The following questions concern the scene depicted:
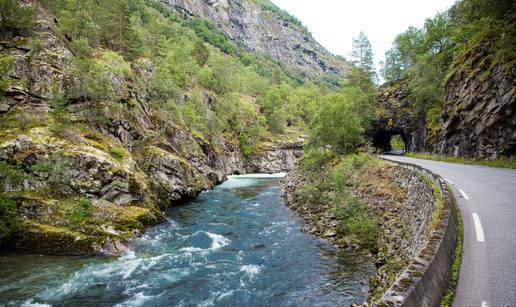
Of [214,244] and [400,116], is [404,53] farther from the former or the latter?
[214,244]

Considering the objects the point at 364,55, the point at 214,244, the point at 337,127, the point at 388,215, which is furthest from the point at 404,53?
the point at 214,244

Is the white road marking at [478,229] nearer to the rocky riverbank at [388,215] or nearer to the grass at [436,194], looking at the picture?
the grass at [436,194]

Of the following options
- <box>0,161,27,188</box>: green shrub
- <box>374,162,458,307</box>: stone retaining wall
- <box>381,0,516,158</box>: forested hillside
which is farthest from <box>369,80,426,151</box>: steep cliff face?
<box>0,161,27,188</box>: green shrub

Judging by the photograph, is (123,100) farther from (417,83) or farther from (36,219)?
(417,83)

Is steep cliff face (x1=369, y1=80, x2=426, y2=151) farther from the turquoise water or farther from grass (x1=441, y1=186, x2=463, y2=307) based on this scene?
grass (x1=441, y1=186, x2=463, y2=307)

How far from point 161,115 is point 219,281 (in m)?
29.8

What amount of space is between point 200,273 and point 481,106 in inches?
1088

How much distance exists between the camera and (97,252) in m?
16.5

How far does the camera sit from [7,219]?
16.1 meters

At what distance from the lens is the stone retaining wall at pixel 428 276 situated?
4.92m

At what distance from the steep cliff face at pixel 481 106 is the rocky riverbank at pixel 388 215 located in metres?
8.32

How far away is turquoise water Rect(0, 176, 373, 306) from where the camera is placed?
40.1 feet

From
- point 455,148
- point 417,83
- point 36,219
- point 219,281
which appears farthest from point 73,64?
point 417,83

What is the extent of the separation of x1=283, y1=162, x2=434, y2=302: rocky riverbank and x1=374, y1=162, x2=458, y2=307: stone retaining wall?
6.47ft
